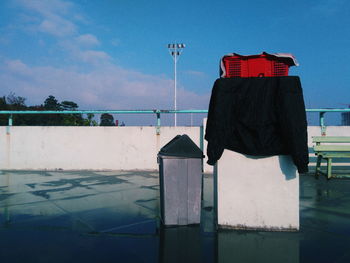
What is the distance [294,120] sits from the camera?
3098mm

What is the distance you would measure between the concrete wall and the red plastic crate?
494 cm

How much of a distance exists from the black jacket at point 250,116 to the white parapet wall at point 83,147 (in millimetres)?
4919

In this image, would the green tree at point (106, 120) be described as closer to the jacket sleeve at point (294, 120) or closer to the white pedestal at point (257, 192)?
the white pedestal at point (257, 192)

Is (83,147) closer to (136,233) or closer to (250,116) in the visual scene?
(136,233)

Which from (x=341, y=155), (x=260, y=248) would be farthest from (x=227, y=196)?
(x=341, y=155)

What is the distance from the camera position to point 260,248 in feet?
9.11

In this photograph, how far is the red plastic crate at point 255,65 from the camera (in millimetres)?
3314

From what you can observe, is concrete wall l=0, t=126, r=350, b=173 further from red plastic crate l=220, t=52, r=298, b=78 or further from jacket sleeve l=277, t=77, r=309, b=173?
jacket sleeve l=277, t=77, r=309, b=173

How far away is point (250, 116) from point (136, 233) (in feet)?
6.31

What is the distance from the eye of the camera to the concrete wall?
8352 mm

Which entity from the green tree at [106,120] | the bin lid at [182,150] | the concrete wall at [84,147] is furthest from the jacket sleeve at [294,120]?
the green tree at [106,120]

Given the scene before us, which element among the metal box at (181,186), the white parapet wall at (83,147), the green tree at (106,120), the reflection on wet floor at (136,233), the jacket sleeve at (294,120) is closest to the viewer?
the reflection on wet floor at (136,233)

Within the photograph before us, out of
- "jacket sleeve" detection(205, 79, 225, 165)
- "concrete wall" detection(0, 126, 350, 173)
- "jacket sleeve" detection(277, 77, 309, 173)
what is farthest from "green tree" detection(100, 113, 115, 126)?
"jacket sleeve" detection(277, 77, 309, 173)

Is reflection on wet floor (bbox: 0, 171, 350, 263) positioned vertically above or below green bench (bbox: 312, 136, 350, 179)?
below
